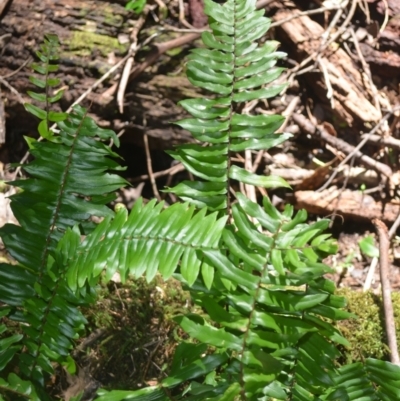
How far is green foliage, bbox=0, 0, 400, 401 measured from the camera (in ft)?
5.47

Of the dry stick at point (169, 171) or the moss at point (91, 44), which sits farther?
the dry stick at point (169, 171)

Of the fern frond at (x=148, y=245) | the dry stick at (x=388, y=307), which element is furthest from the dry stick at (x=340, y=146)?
the fern frond at (x=148, y=245)

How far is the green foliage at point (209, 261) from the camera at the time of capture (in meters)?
1.67

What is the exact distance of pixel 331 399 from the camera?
1.82 meters

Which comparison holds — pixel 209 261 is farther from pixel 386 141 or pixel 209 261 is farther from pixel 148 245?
pixel 386 141

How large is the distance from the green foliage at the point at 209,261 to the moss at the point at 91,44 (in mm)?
1122

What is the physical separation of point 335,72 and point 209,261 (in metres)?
2.19

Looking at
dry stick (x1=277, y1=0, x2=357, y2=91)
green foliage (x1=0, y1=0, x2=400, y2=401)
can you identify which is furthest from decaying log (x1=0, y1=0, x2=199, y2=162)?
green foliage (x1=0, y1=0, x2=400, y2=401)

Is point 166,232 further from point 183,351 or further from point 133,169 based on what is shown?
point 133,169

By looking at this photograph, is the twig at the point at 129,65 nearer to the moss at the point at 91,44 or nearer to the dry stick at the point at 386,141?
the moss at the point at 91,44

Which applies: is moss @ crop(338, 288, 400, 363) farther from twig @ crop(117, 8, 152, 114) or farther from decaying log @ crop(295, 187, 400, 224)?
twig @ crop(117, 8, 152, 114)

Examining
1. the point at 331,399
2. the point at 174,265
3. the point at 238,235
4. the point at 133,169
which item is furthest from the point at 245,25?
the point at 133,169

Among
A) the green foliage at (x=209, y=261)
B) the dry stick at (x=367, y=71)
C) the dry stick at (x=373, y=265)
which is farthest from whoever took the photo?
the dry stick at (x=367, y=71)

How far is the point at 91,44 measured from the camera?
3.27 metres
